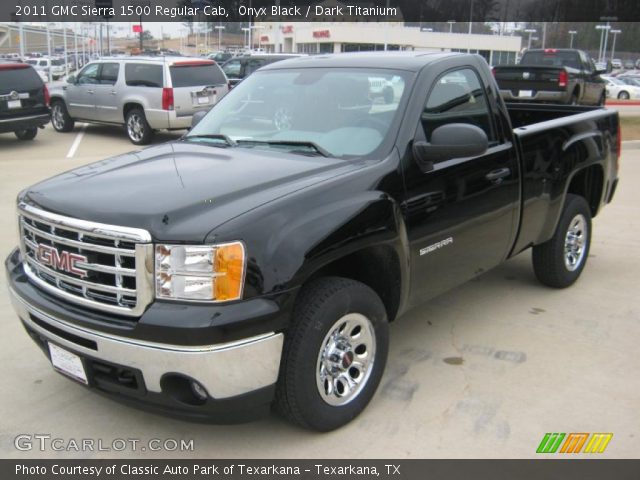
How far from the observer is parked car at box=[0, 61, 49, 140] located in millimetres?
13227

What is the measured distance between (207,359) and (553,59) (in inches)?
738

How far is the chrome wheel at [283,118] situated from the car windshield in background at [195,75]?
33.3ft

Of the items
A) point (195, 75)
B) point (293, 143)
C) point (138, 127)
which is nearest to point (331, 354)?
point (293, 143)

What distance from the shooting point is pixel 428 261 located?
12.4 feet

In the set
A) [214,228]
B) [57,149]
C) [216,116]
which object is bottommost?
[57,149]

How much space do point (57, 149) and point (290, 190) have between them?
11991mm

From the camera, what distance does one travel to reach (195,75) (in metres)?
14.0

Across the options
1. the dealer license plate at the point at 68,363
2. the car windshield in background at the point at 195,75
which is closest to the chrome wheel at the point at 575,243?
the dealer license plate at the point at 68,363

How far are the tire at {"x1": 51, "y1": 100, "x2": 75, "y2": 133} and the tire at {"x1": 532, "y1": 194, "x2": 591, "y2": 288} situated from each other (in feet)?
45.7

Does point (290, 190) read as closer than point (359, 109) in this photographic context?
Yes

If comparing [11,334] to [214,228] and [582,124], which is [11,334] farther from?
[582,124]

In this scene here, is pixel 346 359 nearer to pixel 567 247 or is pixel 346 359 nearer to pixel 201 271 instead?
pixel 201 271

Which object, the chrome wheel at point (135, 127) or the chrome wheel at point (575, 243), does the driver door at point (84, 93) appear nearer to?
the chrome wheel at point (135, 127)
